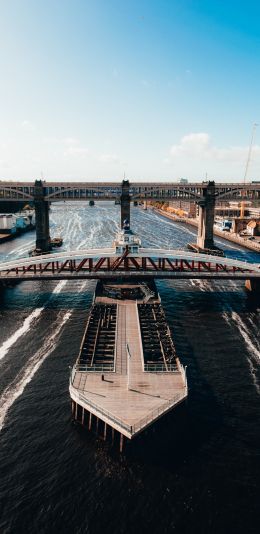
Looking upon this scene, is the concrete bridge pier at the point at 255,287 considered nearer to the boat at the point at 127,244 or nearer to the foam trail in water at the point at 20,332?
the boat at the point at 127,244

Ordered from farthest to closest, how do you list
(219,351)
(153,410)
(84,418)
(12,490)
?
(219,351), (84,418), (153,410), (12,490)

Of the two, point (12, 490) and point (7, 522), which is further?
point (12, 490)

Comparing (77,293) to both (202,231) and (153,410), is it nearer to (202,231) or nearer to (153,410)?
(153,410)

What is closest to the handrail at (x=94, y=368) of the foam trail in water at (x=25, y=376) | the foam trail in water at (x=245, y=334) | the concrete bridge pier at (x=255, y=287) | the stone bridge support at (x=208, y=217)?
the foam trail in water at (x=25, y=376)

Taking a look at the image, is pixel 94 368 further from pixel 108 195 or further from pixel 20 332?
pixel 108 195

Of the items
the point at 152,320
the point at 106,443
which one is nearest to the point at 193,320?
the point at 152,320

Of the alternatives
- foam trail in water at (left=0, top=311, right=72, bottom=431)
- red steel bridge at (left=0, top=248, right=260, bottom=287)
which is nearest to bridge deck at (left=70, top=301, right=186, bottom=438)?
foam trail in water at (left=0, top=311, right=72, bottom=431)

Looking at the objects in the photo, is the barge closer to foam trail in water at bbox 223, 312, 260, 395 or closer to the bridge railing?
the bridge railing

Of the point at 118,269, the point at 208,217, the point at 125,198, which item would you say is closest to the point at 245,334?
the point at 118,269
